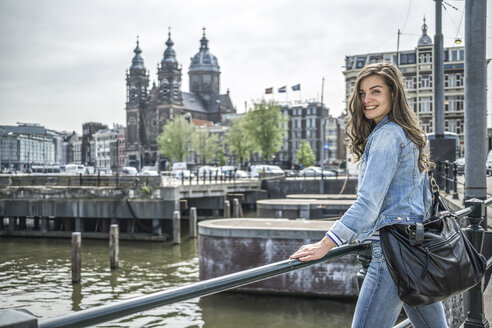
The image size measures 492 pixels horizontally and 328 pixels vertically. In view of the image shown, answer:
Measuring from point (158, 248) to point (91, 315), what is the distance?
78.4ft

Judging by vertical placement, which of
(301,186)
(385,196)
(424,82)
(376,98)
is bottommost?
(301,186)

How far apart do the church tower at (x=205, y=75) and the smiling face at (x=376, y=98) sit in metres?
141

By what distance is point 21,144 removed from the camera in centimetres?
16375

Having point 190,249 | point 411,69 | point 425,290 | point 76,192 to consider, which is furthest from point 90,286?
point 411,69

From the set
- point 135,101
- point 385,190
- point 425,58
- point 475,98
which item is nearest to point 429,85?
point 425,58

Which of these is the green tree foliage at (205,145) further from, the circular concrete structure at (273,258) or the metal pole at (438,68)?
the metal pole at (438,68)

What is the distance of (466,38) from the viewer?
6.61 m

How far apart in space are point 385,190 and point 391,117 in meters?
0.46

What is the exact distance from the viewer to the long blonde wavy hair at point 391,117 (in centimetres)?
266

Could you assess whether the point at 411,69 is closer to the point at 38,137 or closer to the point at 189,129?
the point at 189,129

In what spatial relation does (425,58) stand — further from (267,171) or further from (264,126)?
(267,171)

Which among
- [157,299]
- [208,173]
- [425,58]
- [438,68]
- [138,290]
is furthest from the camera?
[425,58]

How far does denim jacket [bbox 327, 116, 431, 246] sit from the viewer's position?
8.08ft

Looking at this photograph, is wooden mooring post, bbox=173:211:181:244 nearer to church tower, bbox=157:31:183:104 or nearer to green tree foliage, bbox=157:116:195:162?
green tree foliage, bbox=157:116:195:162
